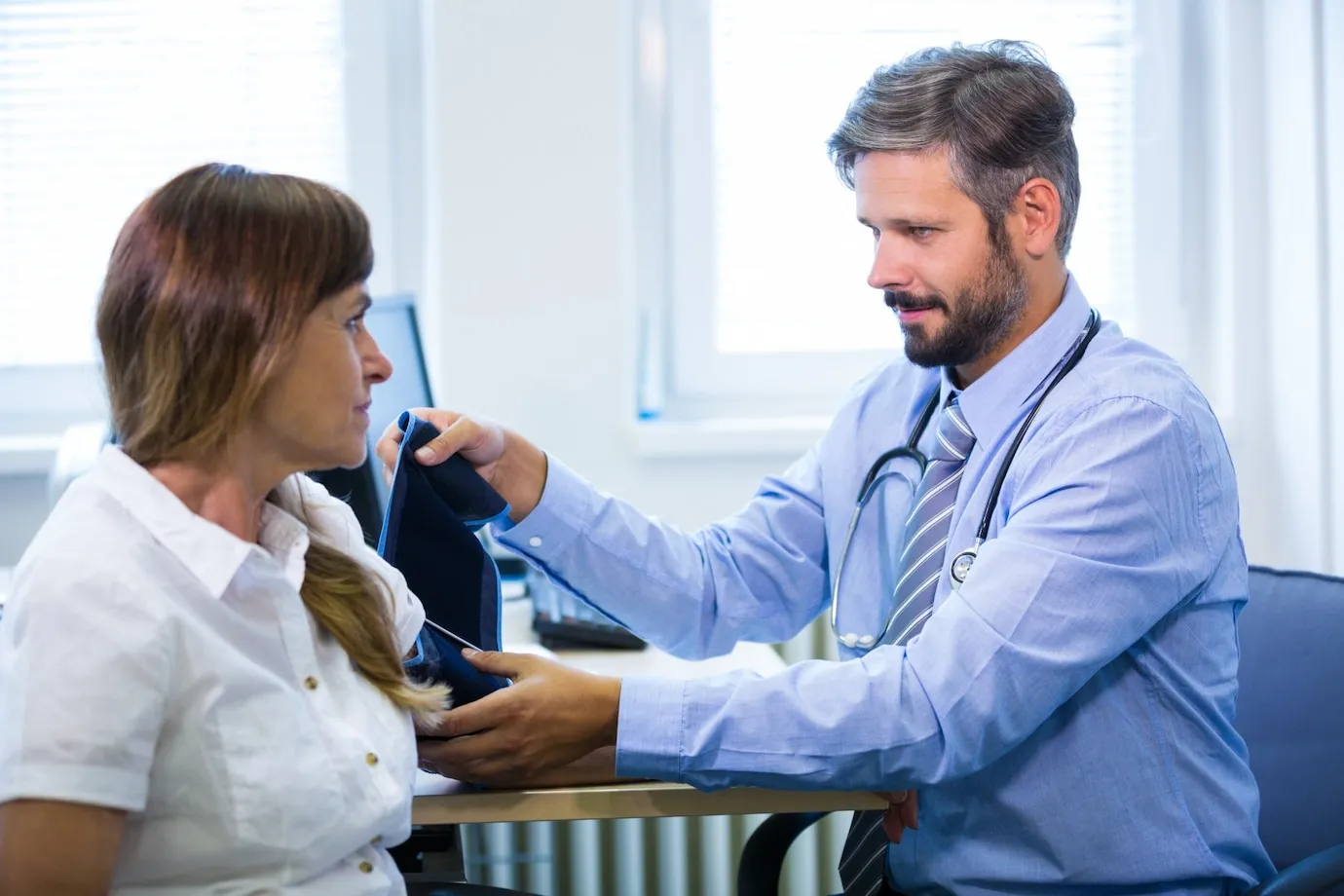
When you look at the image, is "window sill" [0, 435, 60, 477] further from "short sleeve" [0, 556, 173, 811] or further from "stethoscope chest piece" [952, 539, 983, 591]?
"stethoscope chest piece" [952, 539, 983, 591]

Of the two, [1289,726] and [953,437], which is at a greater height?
[953,437]

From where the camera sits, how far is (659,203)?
7.92 feet

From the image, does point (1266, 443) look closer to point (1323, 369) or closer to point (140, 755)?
point (1323, 369)

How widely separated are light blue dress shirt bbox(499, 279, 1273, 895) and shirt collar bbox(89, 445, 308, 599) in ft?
1.32

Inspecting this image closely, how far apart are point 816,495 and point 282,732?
886 millimetres

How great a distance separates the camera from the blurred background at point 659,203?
7.20 feet

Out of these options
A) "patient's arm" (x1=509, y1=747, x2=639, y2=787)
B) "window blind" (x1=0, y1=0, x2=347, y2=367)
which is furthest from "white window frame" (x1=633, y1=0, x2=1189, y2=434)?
"patient's arm" (x1=509, y1=747, x2=639, y2=787)

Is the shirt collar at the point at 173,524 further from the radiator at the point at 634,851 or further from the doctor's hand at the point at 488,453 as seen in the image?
the radiator at the point at 634,851

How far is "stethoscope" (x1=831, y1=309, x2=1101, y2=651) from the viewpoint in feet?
4.36

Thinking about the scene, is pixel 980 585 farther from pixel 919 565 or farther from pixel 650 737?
pixel 650 737

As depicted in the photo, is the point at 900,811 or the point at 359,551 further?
the point at 900,811

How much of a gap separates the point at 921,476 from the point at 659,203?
1.07 meters

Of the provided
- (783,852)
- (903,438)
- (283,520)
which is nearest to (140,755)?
(283,520)

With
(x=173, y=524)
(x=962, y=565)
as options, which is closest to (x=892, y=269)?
(x=962, y=565)
